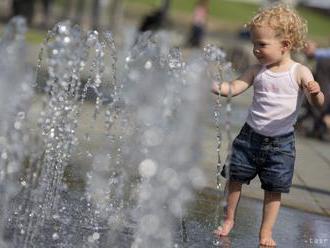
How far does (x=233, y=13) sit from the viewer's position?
47531mm

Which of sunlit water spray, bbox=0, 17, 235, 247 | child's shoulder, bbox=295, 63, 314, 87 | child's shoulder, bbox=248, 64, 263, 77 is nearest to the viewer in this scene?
sunlit water spray, bbox=0, 17, 235, 247

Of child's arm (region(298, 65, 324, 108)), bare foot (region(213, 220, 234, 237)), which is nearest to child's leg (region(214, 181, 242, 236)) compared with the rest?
bare foot (region(213, 220, 234, 237))

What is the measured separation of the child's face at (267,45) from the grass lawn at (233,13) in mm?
35078

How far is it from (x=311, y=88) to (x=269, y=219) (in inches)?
29.5

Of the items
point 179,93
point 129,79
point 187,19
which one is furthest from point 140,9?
point 179,93

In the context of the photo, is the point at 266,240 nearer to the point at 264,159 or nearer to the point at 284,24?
the point at 264,159

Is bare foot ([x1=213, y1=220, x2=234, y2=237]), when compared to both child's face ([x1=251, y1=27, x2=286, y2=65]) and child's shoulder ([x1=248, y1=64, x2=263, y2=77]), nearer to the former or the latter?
child's shoulder ([x1=248, y1=64, x2=263, y2=77])

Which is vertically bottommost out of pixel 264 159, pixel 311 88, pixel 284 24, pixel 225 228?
pixel 225 228

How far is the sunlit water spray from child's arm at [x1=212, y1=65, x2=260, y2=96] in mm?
148

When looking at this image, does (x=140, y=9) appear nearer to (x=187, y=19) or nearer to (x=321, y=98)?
(x=187, y=19)

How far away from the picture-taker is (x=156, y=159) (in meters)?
5.24

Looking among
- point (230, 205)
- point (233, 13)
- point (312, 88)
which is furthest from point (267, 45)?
point (233, 13)

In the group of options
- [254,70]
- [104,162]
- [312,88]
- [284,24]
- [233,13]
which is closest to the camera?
[312,88]

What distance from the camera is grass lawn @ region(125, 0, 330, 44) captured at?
43531 mm
